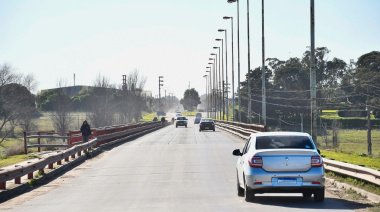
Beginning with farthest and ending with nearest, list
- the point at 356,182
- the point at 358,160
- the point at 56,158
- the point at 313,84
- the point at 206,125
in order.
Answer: the point at 206,125 → the point at 313,84 → the point at 358,160 → the point at 56,158 → the point at 356,182

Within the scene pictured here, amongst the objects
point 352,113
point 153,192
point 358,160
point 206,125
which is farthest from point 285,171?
point 352,113

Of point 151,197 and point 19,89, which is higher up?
point 19,89

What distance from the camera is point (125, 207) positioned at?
1296 centimetres

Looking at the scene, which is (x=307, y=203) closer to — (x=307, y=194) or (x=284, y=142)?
(x=307, y=194)

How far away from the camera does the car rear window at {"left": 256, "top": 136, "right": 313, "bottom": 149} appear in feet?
43.0

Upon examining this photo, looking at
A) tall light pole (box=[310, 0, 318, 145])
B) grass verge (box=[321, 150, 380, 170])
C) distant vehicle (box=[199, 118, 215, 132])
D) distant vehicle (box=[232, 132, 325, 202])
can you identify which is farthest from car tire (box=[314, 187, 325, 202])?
distant vehicle (box=[199, 118, 215, 132])

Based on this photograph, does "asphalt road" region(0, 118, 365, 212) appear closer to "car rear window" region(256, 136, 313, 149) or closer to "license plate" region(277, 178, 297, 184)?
"license plate" region(277, 178, 297, 184)

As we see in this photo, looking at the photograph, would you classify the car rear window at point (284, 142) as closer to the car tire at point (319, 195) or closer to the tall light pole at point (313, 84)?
the car tire at point (319, 195)

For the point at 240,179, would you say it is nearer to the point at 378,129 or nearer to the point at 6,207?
the point at 6,207

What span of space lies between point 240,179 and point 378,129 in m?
102

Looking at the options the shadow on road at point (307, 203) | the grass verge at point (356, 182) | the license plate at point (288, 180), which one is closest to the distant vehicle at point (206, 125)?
the grass verge at point (356, 182)

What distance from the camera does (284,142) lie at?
43.5 ft

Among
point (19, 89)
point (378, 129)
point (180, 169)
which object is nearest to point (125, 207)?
point (180, 169)

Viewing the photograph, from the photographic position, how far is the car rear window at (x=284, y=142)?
43.0ft
